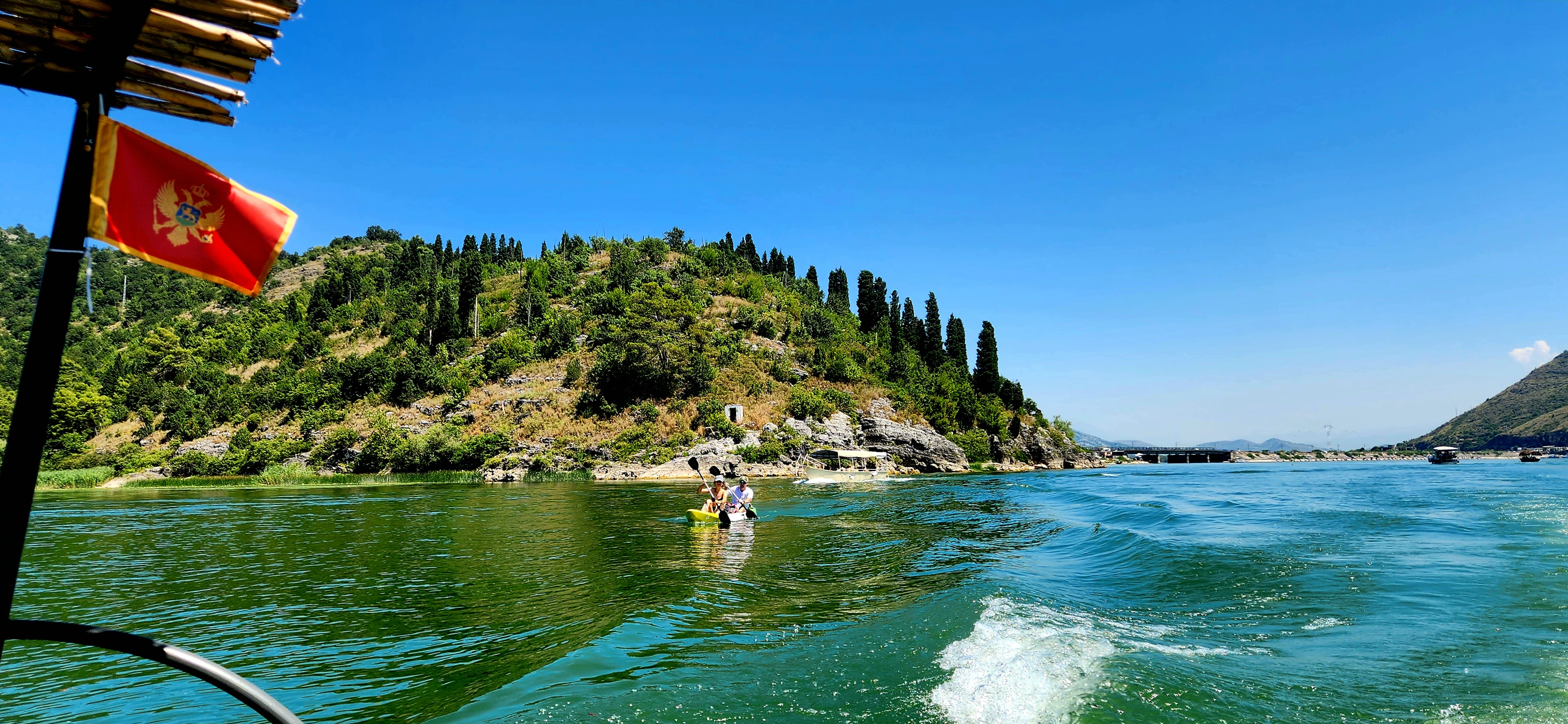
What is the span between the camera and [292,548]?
19.8 meters

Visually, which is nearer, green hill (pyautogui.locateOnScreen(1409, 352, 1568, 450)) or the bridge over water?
the bridge over water

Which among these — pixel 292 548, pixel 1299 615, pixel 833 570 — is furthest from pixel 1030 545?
pixel 292 548

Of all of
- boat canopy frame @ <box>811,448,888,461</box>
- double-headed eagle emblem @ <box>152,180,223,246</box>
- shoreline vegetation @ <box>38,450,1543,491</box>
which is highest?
double-headed eagle emblem @ <box>152,180,223,246</box>

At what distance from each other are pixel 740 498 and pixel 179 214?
24485 millimetres

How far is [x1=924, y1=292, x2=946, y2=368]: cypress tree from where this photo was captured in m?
99.6

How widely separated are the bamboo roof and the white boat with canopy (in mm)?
58080

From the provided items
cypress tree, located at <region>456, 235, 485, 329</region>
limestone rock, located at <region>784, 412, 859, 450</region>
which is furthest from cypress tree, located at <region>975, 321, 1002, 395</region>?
cypress tree, located at <region>456, 235, 485, 329</region>

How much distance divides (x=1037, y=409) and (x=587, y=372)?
6629 cm

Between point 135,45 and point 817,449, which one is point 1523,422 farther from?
point 135,45

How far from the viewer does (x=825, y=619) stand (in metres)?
11.4

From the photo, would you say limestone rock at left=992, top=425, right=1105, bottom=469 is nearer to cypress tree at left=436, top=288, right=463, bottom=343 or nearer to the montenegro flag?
cypress tree at left=436, top=288, right=463, bottom=343

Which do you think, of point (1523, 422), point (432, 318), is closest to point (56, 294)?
point (432, 318)

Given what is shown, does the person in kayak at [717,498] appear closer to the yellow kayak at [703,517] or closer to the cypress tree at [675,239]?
the yellow kayak at [703,517]

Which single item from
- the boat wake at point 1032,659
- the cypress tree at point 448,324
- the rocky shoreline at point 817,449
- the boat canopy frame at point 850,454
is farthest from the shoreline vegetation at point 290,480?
the boat wake at point 1032,659
